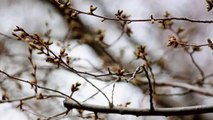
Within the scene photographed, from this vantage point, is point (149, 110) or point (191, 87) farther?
point (191, 87)

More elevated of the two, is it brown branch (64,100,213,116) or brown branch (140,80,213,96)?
brown branch (140,80,213,96)

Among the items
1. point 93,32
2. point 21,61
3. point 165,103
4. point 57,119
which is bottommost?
point 57,119

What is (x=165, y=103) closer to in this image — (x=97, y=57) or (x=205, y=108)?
(x=97, y=57)

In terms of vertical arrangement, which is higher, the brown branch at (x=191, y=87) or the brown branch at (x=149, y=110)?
the brown branch at (x=191, y=87)

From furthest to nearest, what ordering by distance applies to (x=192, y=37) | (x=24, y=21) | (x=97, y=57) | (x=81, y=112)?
(x=192, y=37)
(x=24, y=21)
(x=97, y=57)
(x=81, y=112)

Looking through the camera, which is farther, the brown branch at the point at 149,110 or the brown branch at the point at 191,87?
the brown branch at the point at 191,87

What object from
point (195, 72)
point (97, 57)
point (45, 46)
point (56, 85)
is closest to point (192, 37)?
point (195, 72)

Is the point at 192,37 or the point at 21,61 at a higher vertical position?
the point at 192,37

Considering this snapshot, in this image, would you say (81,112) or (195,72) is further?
(195,72)

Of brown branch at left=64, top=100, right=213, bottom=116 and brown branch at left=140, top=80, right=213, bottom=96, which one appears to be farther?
brown branch at left=140, top=80, right=213, bottom=96

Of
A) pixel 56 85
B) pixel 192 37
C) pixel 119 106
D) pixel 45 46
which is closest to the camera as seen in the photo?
pixel 45 46

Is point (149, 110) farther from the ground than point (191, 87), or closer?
closer
